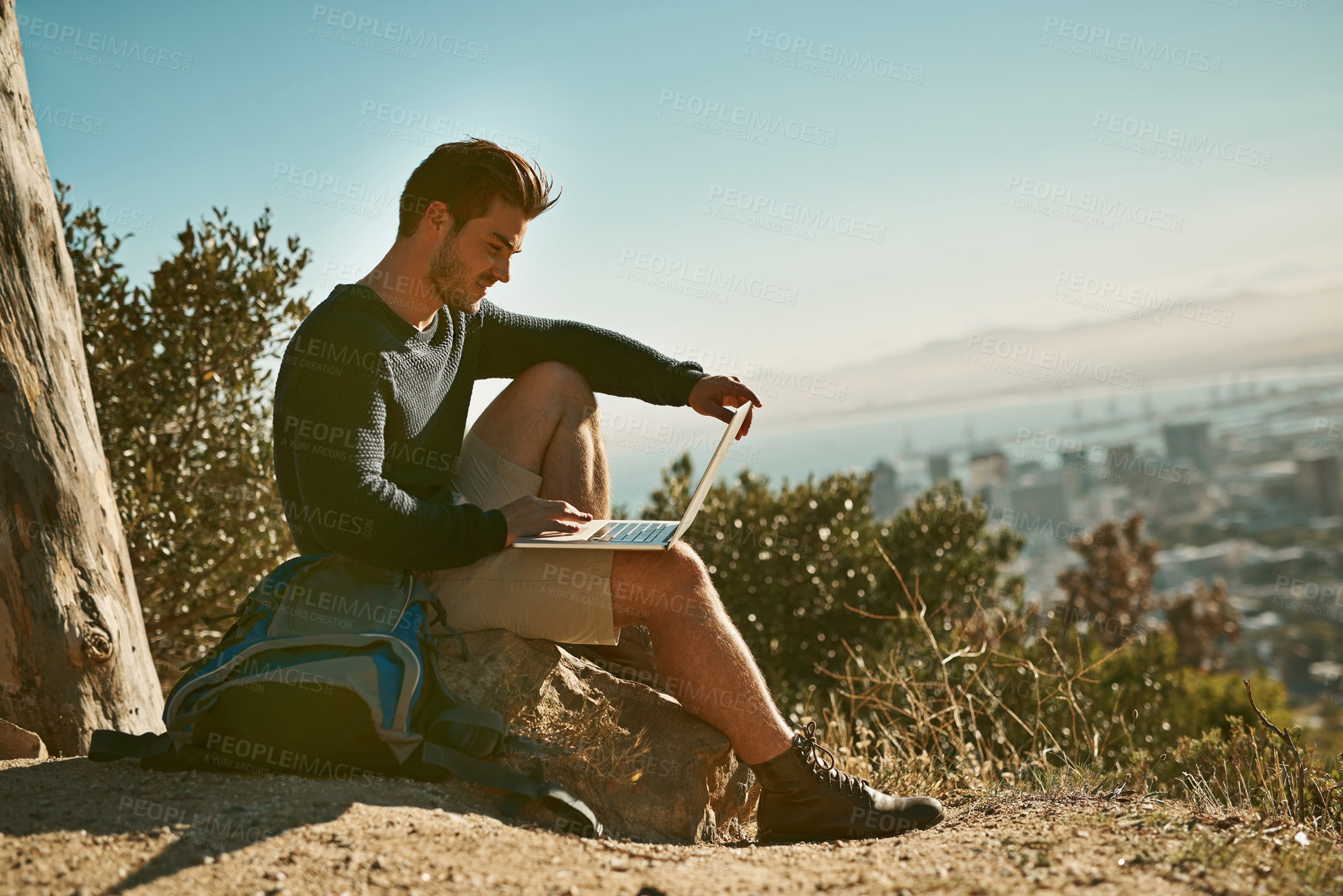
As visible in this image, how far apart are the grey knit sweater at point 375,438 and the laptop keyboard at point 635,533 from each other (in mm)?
319

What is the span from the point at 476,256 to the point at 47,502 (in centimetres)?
184

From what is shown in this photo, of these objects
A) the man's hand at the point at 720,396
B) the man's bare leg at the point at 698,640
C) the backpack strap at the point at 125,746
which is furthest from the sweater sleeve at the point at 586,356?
the backpack strap at the point at 125,746

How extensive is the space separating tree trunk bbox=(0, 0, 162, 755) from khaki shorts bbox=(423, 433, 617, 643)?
1468mm

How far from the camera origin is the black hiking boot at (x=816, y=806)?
9.93 ft

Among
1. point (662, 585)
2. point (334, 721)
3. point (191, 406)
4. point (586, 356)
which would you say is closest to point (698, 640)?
point (662, 585)

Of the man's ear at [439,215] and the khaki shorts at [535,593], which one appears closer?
the khaki shorts at [535,593]

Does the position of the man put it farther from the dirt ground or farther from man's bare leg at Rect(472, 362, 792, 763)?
the dirt ground

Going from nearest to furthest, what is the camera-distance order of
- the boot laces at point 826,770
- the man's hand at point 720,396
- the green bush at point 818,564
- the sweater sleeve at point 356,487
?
1. the sweater sleeve at point 356,487
2. the boot laces at point 826,770
3. the man's hand at point 720,396
4. the green bush at point 818,564

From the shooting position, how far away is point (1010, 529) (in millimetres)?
7539

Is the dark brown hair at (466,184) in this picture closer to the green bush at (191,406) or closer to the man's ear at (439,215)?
the man's ear at (439,215)

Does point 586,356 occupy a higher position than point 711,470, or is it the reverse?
point 586,356

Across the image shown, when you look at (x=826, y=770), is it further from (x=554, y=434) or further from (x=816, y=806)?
(x=554, y=434)

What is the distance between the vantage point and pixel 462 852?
2326mm

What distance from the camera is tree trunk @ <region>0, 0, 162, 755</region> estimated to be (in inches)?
138
